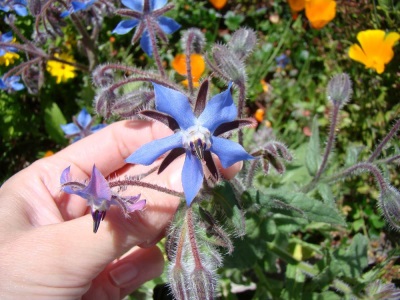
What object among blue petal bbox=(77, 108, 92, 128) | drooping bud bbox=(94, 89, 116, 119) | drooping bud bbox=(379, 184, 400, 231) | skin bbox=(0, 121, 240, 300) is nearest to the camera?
skin bbox=(0, 121, 240, 300)

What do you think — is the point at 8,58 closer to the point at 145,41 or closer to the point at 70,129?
the point at 70,129

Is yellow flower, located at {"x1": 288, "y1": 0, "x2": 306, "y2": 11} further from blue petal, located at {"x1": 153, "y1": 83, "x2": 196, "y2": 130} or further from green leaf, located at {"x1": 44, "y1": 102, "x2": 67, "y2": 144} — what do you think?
blue petal, located at {"x1": 153, "y1": 83, "x2": 196, "y2": 130}

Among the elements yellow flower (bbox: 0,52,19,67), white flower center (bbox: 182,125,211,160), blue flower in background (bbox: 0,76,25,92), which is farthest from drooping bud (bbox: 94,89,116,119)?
yellow flower (bbox: 0,52,19,67)

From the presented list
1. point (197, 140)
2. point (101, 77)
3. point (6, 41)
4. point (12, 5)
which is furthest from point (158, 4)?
point (6, 41)

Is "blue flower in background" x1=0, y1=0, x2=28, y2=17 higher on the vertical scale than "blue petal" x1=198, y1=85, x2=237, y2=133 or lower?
higher

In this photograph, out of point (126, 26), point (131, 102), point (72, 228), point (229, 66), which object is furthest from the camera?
point (126, 26)

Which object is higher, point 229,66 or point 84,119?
point 84,119
